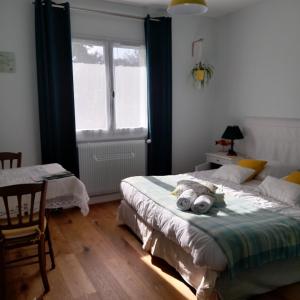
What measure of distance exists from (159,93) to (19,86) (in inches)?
73.6

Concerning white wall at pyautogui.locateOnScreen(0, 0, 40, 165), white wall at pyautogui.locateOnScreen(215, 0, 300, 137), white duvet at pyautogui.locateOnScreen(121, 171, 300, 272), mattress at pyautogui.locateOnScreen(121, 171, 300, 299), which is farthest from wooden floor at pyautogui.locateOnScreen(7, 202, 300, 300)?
white wall at pyautogui.locateOnScreen(215, 0, 300, 137)

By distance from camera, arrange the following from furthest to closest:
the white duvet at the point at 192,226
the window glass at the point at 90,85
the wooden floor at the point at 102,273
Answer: the window glass at the point at 90,85
the wooden floor at the point at 102,273
the white duvet at the point at 192,226

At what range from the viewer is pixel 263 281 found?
222cm

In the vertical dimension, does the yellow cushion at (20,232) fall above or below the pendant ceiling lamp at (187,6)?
below

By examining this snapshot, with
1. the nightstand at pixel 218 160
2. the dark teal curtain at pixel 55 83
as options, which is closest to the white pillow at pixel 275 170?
the nightstand at pixel 218 160

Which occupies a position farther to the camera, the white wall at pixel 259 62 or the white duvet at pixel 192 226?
the white wall at pixel 259 62

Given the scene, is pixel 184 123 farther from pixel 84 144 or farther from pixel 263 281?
pixel 263 281

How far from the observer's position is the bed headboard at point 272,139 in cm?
372

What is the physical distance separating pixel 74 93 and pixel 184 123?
1782 mm

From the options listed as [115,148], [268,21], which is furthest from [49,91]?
[268,21]

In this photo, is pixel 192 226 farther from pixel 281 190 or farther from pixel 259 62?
pixel 259 62

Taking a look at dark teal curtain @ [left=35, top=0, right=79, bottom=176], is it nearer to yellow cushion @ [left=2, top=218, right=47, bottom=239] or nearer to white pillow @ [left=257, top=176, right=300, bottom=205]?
yellow cushion @ [left=2, top=218, right=47, bottom=239]

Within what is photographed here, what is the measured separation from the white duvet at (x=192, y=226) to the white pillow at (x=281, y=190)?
8 centimetres

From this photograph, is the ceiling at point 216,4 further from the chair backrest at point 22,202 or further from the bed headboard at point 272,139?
the chair backrest at point 22,202
